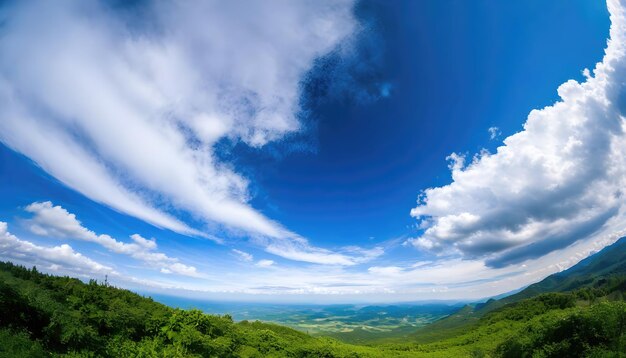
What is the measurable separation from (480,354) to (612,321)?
50.6 m

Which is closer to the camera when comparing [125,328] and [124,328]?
[124,328]

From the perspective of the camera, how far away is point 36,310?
63.2 feet

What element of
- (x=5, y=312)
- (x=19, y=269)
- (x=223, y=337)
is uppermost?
(x=19, y=269)

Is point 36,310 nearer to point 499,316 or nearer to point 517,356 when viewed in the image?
point 517,356

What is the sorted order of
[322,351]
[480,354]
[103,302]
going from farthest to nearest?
[480,354] < [322,351] < [103,302]

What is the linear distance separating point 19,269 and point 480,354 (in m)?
82.8

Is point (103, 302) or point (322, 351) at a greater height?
point (103, 302)

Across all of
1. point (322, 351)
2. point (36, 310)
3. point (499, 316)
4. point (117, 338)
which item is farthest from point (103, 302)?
point (499, 316)

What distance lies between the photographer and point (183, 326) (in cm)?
3197

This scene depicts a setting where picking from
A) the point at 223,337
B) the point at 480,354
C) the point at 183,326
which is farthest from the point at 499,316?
the point at 183,326

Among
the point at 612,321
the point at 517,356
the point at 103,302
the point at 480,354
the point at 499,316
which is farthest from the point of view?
the point at 499,316

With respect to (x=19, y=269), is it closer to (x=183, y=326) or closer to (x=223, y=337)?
(x=183, y=326)

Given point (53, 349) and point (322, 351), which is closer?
point (53, 349)

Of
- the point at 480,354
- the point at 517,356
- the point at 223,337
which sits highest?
the point at 223,337
